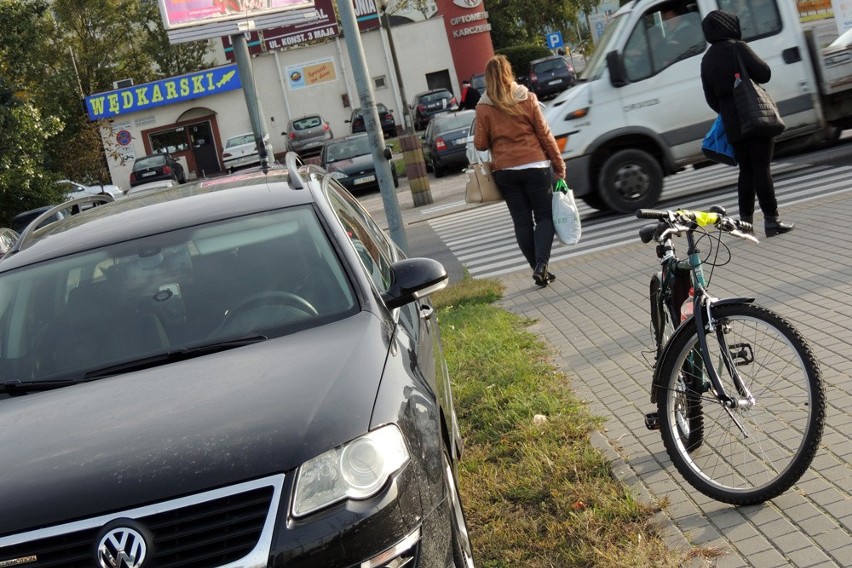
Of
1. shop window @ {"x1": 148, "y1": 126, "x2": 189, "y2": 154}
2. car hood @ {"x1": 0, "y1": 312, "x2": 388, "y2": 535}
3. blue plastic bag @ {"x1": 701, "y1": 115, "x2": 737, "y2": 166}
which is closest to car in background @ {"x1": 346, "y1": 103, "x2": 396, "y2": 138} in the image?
shop window @ {"x1": 148, "y1": 126, "x2": 189, "y2": 154}

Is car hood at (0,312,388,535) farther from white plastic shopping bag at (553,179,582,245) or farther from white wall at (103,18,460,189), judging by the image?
white wall at (103,18,460,189)

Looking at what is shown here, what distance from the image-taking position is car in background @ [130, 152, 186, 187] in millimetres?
43906

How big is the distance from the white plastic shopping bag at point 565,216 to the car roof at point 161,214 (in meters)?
4.80

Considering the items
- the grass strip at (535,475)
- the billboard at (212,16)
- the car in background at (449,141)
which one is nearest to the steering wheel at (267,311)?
the grass strip at (535,475)

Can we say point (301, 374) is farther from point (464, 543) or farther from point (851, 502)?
point (851, 502)

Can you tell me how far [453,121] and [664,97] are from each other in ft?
48.3

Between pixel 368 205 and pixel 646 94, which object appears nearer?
pixel 646 94

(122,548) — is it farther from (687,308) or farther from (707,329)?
(687,308)

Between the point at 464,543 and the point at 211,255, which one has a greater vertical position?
the point at 211,255

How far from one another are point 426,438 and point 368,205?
23.1 meters

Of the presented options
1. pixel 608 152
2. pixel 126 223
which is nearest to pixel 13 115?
pixel 608 152

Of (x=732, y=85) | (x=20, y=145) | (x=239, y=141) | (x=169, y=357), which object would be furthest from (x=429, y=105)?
(x=169, y=357)

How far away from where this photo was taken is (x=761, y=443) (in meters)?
4.53

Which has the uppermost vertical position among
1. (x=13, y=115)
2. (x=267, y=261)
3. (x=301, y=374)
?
(x=13, y=115)
